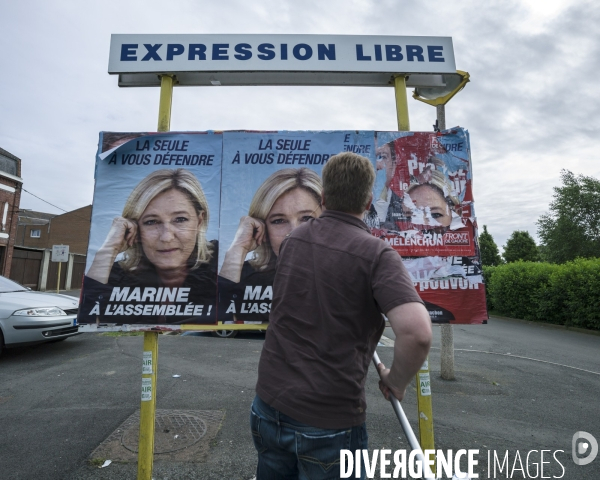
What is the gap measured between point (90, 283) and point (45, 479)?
62.8 inches

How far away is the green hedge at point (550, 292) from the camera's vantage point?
12.4m

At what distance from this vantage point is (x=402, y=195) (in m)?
2.93

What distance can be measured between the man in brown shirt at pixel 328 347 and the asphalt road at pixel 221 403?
1.87 metres

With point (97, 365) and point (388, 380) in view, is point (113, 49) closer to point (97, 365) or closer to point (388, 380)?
point (388, 380)

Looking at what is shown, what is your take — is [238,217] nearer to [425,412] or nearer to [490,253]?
[425,412]

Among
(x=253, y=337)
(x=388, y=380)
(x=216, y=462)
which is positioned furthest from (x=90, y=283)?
(x=253, y=337)

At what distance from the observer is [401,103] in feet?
10.2

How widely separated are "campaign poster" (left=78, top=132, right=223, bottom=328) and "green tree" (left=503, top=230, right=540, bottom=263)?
35.4 metres

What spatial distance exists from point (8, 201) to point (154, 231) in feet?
80.1

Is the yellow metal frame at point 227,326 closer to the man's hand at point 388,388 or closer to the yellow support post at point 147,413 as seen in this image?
the yellow support post at point 147,413

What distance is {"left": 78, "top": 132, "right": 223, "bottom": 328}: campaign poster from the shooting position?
279 centimetres

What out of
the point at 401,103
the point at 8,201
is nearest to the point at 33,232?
the point at 8,201

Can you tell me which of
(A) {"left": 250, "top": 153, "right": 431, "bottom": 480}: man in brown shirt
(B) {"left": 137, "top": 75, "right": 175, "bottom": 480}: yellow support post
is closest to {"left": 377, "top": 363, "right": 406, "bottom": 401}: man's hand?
(A) {"left": 250, "top": 153, "right": 431, "bottom": 480}: man in brown shirt

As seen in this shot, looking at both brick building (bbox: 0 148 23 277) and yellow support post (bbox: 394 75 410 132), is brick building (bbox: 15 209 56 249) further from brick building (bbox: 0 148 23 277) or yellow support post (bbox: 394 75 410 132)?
yellow support post (bbox: 394 75 410 132)
